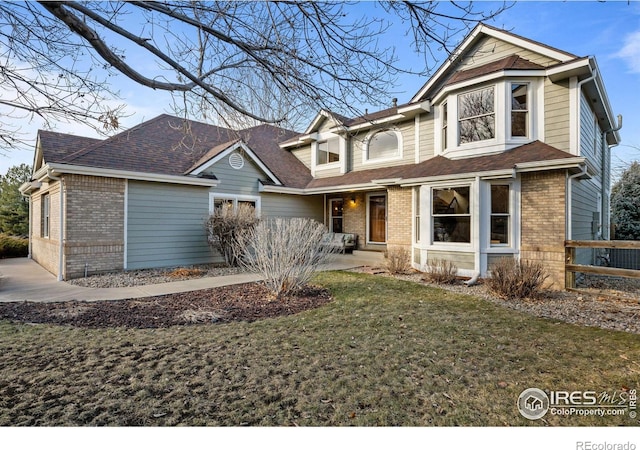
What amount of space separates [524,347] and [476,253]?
5.07 metres

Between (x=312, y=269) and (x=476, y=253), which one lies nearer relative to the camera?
(x=312, y=269)

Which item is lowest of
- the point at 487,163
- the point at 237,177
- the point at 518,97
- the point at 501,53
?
the point at 487,163

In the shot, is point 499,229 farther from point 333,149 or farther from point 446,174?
point 333,149

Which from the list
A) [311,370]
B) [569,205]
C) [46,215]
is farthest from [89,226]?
[569,205]

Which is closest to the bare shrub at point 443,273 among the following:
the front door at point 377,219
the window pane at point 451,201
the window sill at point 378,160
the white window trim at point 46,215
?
the window pane at point 451,201

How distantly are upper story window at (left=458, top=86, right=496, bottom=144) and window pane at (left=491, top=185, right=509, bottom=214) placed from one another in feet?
5.21

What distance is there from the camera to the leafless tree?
3744mm

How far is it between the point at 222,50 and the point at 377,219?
402 inches

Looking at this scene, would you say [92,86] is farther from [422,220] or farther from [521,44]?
[521,44]

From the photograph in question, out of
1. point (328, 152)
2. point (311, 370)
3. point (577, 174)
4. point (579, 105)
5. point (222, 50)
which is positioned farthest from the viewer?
point (328, 152)

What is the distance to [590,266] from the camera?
23.5 feet

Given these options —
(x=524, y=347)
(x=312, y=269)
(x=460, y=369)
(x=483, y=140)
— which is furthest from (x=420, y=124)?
(x=460, y=369)

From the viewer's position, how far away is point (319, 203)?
50.1ft

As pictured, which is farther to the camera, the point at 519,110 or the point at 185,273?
the point at 185,273
